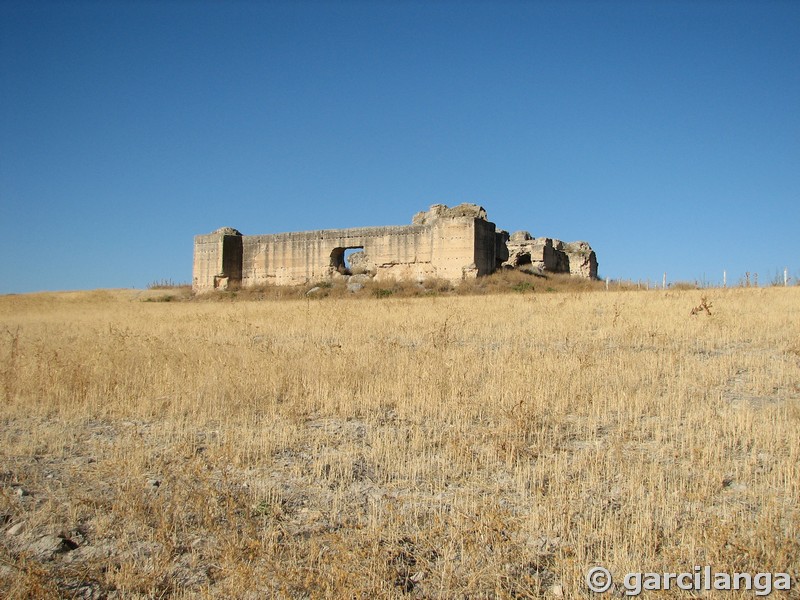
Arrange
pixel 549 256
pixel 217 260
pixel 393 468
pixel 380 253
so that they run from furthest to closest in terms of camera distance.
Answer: pixel 549 256
pixel 217 260
pixel 380 253
pixel 393 468

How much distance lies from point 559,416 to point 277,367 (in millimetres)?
3860

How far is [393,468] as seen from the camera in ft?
15.3

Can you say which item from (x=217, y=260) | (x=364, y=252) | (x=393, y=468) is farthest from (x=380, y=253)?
(x=393, y=468)

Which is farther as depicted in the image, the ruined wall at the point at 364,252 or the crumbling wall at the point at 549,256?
the crumbling wall at the point at 549,256

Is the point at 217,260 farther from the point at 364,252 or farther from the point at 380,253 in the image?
the point at 380,253

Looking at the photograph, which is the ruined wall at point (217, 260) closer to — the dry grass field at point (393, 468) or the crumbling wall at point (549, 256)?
the crumbling wall at point (549, 256)

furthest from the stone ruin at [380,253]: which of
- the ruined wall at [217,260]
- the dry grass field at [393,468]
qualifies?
the dry grass field at [393,468]

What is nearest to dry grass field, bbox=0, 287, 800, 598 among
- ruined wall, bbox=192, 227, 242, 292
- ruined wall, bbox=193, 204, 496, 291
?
ruined wall, bbox=193, 204, 496, 291

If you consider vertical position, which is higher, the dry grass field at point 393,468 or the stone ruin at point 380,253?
the stone ruin at point 380,253

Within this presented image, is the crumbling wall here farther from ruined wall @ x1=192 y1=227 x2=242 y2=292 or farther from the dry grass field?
the dry grass field

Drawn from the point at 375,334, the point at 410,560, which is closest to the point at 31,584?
the point at 410,560

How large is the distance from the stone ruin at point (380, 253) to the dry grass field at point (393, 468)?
13.8 metres

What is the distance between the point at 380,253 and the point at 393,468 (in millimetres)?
20381

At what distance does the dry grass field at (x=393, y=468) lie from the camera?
10.4 feet
